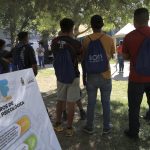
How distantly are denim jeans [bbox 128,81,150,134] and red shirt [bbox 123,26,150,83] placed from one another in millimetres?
100

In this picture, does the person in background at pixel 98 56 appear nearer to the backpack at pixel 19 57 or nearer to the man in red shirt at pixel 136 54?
the man in red shirt at pixel 136 54

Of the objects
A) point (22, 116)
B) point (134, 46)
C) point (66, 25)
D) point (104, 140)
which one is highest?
point (66, 25)

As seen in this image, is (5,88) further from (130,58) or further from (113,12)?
(113,12)

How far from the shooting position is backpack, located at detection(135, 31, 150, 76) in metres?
6.16

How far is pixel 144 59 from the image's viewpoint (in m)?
6.19

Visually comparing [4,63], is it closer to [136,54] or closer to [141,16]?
[136,54]

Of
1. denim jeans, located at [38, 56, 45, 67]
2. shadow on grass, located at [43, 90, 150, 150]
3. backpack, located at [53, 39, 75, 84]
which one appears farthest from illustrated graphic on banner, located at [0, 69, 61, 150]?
denim jeans, located at [38, 56, 45, 67]

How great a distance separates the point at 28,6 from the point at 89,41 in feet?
11.2

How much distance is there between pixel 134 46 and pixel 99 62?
619mm

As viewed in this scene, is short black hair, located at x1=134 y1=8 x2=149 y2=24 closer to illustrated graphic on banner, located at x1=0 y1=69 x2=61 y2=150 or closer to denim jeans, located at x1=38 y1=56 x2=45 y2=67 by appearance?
illustrated graphic on banner, located at x1=0 y1=69 x2=61 y2=150

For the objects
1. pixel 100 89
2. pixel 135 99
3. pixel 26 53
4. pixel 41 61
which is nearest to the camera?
pixel 135 99

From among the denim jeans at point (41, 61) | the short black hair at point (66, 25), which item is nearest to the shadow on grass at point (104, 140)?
the short black hair at point (66, 25)

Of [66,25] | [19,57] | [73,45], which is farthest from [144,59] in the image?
[19,57]

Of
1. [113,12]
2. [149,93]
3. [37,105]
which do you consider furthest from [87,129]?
[113,12]
